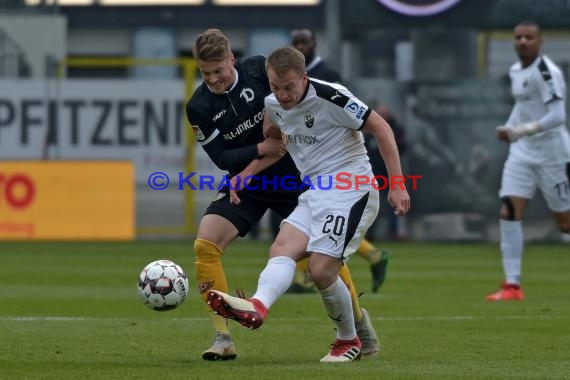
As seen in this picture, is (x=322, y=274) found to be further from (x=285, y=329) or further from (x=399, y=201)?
(x=285, y=329)

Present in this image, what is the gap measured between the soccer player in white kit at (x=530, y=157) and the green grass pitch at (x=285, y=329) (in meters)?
0.52

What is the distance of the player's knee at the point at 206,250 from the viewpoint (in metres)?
8.25

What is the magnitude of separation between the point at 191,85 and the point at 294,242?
15887mm

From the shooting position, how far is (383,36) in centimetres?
2325

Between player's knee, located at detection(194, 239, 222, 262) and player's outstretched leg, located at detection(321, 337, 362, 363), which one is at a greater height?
player's knee, located at detection(194, 239, 222, 262)

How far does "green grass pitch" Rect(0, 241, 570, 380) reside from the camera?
7609 mm

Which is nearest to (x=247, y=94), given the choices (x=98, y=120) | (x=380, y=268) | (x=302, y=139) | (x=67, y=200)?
(x=302, y=139)

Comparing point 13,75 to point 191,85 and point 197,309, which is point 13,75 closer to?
point 191,85

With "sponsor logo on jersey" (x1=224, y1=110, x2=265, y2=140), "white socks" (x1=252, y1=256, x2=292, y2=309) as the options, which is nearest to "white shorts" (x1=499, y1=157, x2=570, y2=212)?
"sponsor logo on jersey" (x1=224, y1=110, x2=265, y2=140)

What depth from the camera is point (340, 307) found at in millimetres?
7918

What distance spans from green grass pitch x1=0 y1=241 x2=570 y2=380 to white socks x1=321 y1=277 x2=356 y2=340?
0.62 ft

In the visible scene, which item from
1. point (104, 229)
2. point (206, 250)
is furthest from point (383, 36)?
point (206, 250)

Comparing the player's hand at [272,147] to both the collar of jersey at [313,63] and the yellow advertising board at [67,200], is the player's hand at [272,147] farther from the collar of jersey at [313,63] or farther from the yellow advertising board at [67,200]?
the yellow advertising board at [67,200]

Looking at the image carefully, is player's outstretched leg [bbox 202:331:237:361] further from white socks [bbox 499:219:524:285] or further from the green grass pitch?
white socks [bbox 499:219:524:285]
